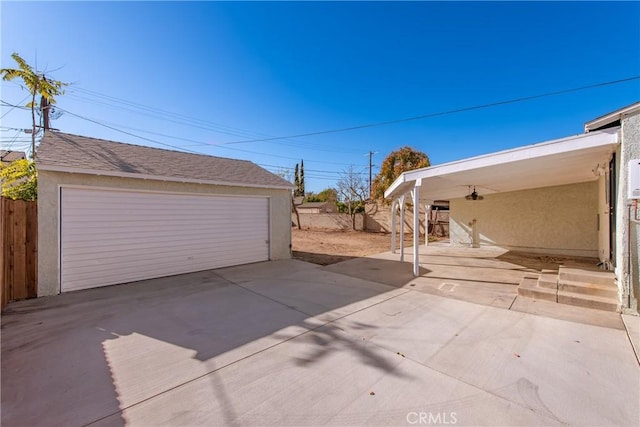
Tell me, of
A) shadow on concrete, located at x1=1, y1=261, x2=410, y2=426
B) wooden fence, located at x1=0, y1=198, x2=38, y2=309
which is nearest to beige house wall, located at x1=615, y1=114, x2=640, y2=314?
shadow on concrete, located at x1=1, y1=261, x2=410, y2=426

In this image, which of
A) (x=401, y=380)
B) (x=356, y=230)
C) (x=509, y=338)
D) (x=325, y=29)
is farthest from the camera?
(x=356, y=230)

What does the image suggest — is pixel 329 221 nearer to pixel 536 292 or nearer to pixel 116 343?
pixel 536 292

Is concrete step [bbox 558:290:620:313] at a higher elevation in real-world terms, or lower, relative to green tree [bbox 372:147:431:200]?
lower

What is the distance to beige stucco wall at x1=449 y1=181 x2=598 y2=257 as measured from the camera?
8.82 metres

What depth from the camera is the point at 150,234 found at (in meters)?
6.89

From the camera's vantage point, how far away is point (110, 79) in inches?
363

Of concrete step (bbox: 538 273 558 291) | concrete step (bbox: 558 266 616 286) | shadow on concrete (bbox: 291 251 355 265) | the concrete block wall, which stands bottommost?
shadow on concrete (bbox: 291 251 355 265)

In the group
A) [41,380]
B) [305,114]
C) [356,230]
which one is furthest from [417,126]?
[41,380]

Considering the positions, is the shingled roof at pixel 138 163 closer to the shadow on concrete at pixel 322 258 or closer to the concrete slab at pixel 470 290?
the shadow on concrete at pixel 322 258

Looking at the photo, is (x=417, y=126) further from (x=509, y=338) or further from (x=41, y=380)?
(x=41, y=380)

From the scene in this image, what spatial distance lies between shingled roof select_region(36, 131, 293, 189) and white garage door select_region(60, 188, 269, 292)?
1.78ft

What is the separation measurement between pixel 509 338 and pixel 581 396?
1164mm

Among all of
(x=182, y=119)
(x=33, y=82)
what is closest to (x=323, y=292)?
(x=33, y=82)

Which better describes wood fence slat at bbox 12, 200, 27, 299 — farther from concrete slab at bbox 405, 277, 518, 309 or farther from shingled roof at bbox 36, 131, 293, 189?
concrete slab at bbox 405, 277, 518, 309
